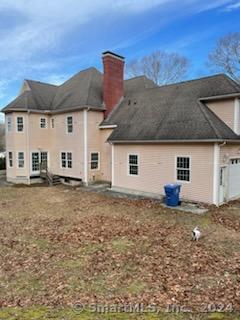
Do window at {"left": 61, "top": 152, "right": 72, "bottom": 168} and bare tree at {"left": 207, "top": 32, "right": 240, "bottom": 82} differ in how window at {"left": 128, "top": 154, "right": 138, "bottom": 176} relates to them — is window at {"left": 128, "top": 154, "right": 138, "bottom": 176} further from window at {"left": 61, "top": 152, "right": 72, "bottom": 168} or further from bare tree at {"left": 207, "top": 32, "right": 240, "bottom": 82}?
bare tree at {"left": 207, "top": 32, "right": 240, "bottom": 82}

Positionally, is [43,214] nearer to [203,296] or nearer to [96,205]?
[96,205]

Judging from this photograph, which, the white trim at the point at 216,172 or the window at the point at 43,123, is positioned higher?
the window at the point at 43,123

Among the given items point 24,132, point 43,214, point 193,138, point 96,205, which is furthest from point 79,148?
point 193,138

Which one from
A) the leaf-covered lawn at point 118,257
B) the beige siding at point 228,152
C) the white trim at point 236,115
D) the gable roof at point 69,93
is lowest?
the leaf-covered lawn at point 118,257

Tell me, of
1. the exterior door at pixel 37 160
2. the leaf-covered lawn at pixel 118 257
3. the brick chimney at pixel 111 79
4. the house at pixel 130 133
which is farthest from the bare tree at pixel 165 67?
the leaf-covered lawn at pixel 118 257

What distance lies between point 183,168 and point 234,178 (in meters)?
3.01

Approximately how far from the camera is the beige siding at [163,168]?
38.4ft

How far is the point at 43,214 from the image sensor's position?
35.3 feet

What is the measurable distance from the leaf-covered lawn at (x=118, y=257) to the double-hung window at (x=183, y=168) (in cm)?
224

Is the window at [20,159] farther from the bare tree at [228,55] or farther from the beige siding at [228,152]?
the bare tree at [228,55]

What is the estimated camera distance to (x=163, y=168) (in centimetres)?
1331

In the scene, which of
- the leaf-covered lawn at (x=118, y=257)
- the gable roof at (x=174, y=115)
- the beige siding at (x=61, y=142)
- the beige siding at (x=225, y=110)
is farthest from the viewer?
the beige siding at (x=61, y=142)

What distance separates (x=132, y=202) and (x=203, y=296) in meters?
8.09

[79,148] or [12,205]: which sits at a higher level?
[79,148]
